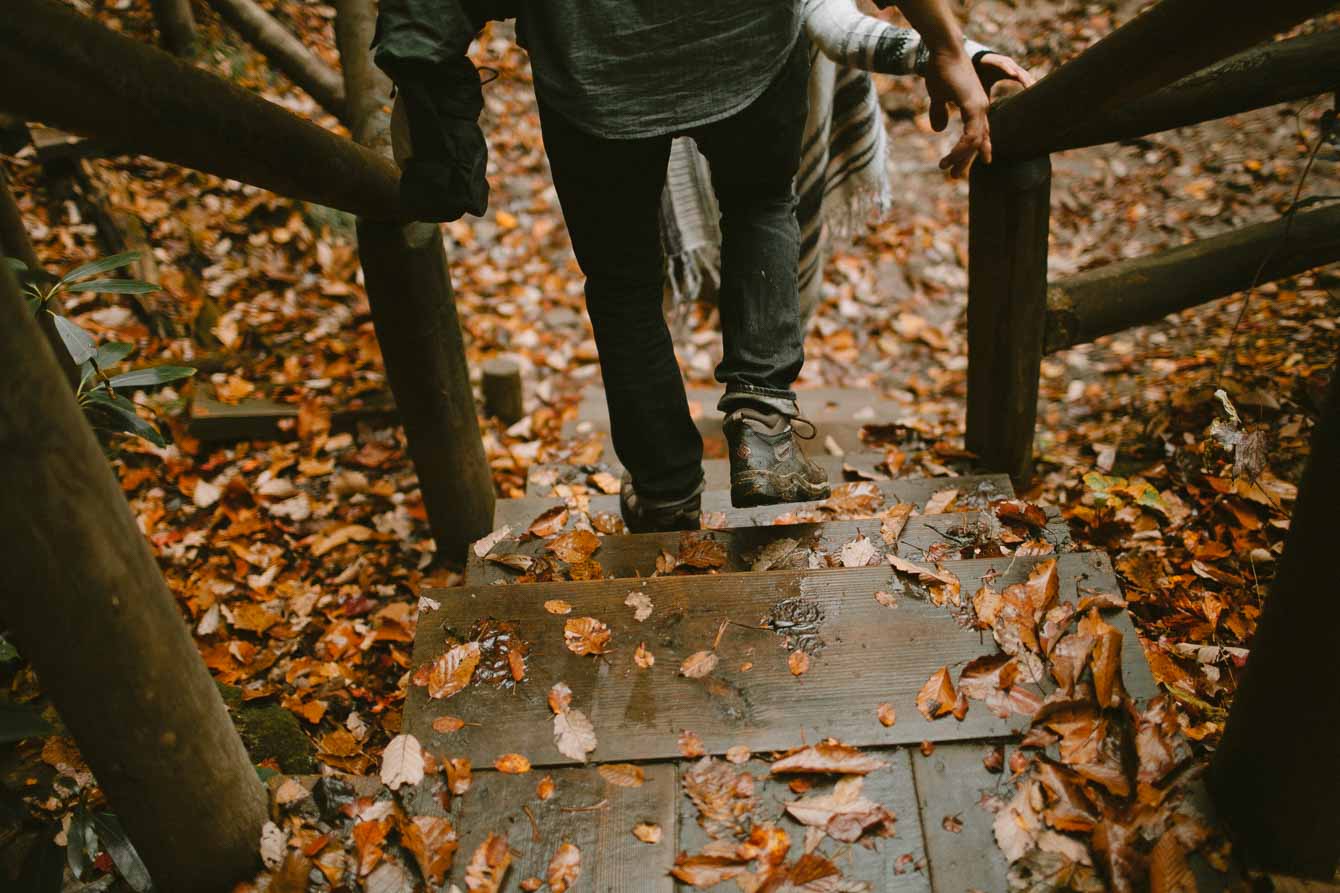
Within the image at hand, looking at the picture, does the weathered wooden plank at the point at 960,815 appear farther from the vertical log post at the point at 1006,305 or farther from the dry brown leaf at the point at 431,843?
the vertical log post at the point at 1006,305

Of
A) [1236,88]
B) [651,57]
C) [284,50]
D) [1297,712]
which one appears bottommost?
[1297,712]

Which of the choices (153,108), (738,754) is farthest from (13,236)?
(738,754)

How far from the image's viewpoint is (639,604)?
1.73 meters

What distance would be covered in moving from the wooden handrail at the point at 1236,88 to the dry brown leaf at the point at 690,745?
62.0 inches

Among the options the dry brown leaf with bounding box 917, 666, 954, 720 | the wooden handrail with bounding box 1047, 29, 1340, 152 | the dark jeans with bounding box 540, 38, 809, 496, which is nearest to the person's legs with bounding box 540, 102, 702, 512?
the dark jeans with bounding box 540, 38, 809, 496

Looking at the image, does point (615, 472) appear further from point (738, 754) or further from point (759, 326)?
point (738, 754)

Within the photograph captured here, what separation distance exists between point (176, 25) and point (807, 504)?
388cm

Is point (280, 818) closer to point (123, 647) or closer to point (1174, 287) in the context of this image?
point (123, 647)

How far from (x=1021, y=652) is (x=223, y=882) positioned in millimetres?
1367

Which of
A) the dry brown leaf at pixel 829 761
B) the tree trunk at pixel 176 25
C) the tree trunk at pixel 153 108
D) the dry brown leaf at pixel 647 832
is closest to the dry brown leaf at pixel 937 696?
the dry brown leaf at pixel 829 761

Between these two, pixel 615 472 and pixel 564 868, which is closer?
pixel 564 868

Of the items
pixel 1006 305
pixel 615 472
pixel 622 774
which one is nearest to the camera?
pixel 622 774

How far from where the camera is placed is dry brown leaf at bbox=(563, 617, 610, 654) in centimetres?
167

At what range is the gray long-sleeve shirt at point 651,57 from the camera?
5.17 feet
